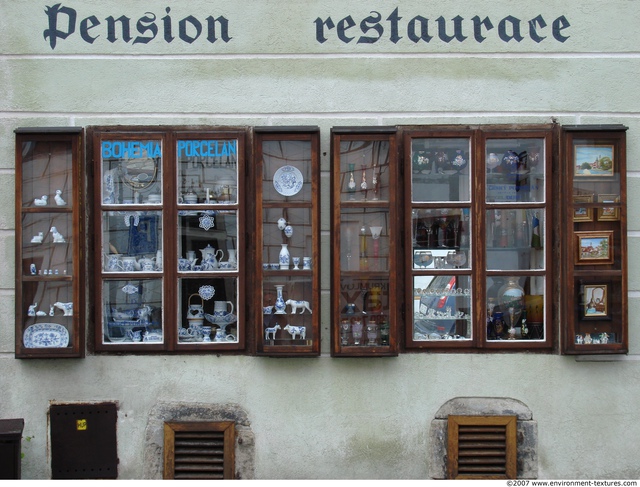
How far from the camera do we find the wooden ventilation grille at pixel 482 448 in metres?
7.10

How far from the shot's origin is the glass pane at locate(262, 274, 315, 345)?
23.3 feet

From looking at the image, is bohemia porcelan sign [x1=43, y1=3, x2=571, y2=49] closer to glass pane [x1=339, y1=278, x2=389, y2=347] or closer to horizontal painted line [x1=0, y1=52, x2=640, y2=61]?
horizontal painted line [x1=0, y1=52, x2=640, y2=61]

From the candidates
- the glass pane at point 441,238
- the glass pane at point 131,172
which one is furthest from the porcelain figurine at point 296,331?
the glass pane at point 131,172

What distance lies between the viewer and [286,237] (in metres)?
7.12

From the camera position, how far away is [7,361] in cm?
713

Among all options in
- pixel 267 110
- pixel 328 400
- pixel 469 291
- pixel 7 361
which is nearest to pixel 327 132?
pixel 267 110

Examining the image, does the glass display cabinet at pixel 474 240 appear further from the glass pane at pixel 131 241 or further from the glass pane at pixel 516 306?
the glass pane at pixel 131 241

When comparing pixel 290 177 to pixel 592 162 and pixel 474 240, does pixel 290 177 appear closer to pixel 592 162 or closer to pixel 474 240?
pixel 474 240

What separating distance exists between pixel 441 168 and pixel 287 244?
4.51 ft

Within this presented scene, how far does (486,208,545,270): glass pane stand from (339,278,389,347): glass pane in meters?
0.91

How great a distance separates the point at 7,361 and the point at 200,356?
5.04 feet

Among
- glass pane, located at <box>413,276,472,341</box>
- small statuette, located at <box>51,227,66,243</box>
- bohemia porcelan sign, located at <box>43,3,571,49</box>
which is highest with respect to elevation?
bohemia porcelan sign, located at <box>43,3,571,49</box>

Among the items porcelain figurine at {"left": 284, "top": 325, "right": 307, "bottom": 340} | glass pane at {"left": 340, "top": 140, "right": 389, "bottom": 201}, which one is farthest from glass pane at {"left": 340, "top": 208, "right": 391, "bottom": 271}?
porcelain figurine at {"left": 284, "top": 325, "right": 307, "bottom": 340}

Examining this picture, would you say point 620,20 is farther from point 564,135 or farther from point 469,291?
point 469,291
